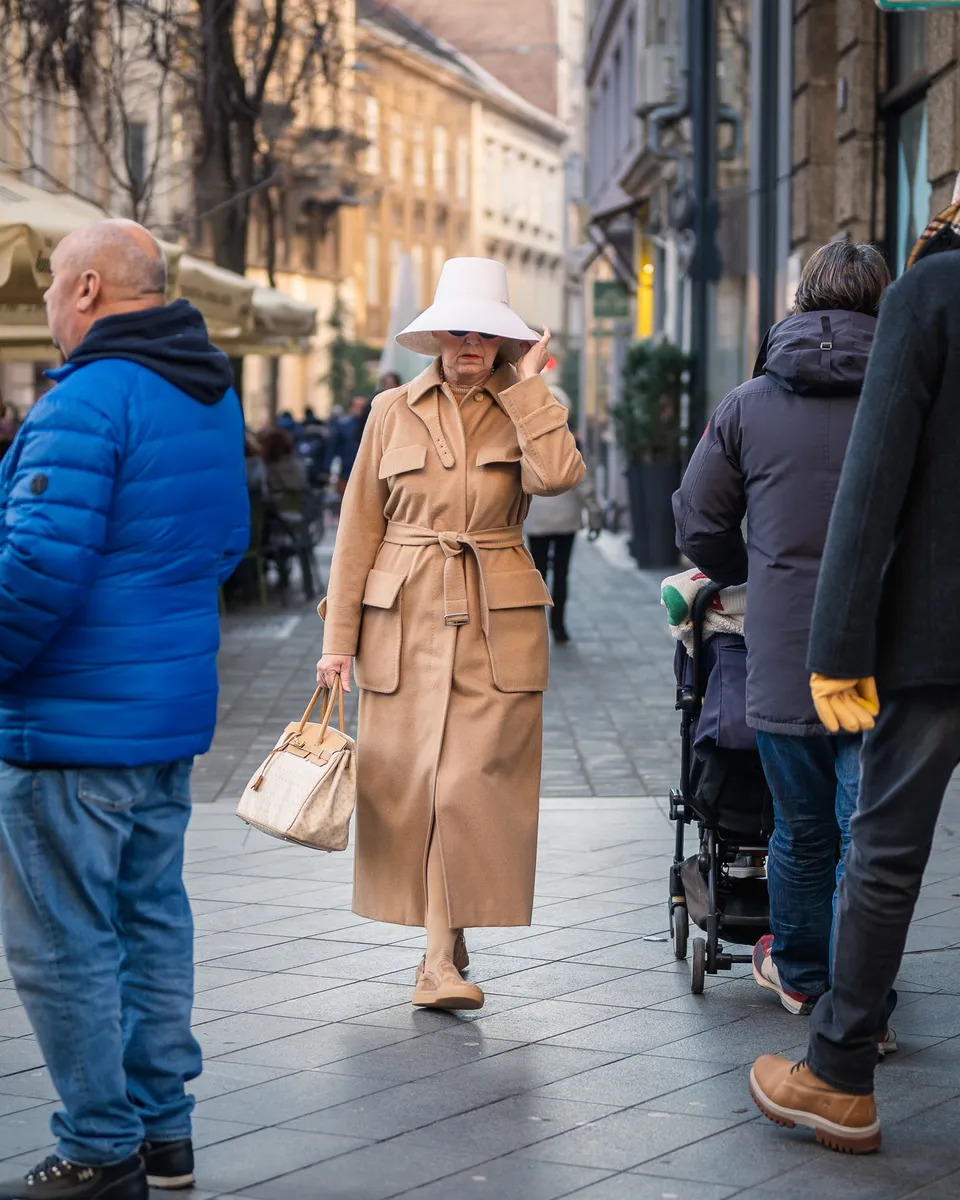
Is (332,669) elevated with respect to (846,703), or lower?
lower

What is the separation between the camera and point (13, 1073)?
490 cm

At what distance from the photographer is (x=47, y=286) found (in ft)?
35.6

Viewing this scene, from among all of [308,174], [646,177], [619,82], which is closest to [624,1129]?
[646,177]

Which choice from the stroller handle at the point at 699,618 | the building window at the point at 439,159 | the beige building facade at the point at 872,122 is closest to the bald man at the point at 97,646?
the stroller handle at the point at 699,618

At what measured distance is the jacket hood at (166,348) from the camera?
3.97 meters

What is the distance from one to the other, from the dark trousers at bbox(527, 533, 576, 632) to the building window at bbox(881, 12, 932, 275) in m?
2.87

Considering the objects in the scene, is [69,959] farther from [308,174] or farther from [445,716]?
[308,174]

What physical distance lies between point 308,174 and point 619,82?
19.6 meters

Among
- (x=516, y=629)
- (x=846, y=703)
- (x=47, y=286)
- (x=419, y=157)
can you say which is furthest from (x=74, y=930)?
(x=419, y=157)

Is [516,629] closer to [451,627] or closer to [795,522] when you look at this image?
[451,627]

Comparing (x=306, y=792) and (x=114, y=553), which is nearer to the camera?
(x=114, y=553)

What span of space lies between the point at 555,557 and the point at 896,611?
34.2 feet

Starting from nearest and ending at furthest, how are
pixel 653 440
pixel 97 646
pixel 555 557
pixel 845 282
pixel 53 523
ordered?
pixel 53 523 < pixel 97 646 < pixel 845 282 < pixel 555 557 < pixel 653 440

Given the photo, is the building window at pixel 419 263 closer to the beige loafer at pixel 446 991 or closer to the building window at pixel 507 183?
the building window at pixel 507 183
